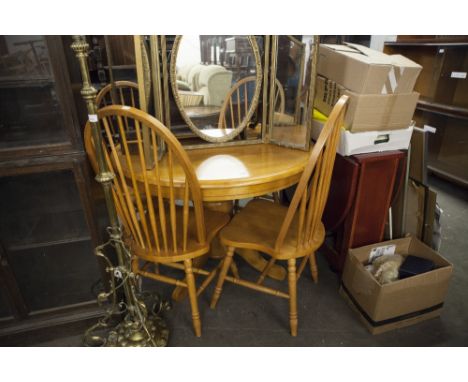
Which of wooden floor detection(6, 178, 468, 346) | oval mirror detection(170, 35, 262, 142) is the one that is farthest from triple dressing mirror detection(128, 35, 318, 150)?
wooden floor detection(6, 178, 468, 346)

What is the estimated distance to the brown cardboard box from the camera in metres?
1.47

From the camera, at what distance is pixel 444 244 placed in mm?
2191

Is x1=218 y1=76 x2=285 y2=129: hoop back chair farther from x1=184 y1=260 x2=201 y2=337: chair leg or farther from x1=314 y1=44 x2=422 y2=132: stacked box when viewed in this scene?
x1=184 y1=260 x2=201 y2=337: chair leg

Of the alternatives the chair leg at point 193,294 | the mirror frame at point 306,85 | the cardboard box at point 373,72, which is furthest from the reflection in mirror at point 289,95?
the chair leg at point 193,294

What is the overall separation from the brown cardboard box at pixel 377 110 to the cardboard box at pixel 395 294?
621 mm

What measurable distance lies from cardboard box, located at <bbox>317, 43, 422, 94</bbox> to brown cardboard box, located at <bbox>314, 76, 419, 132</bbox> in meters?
0.03

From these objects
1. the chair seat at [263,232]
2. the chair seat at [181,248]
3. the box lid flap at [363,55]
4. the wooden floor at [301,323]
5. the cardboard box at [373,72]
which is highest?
the box lid flap at [363,55]

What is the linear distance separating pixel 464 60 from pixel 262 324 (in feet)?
8.99

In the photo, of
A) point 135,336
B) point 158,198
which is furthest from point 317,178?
point 135,336

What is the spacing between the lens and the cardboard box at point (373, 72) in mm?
1438

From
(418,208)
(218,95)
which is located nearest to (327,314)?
(418,208)

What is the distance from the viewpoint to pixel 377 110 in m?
1.51

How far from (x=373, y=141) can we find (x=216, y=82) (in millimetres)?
805

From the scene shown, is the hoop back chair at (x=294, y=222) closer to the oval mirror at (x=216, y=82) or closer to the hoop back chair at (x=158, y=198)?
the hoop back chair at (x=158, y=198)
